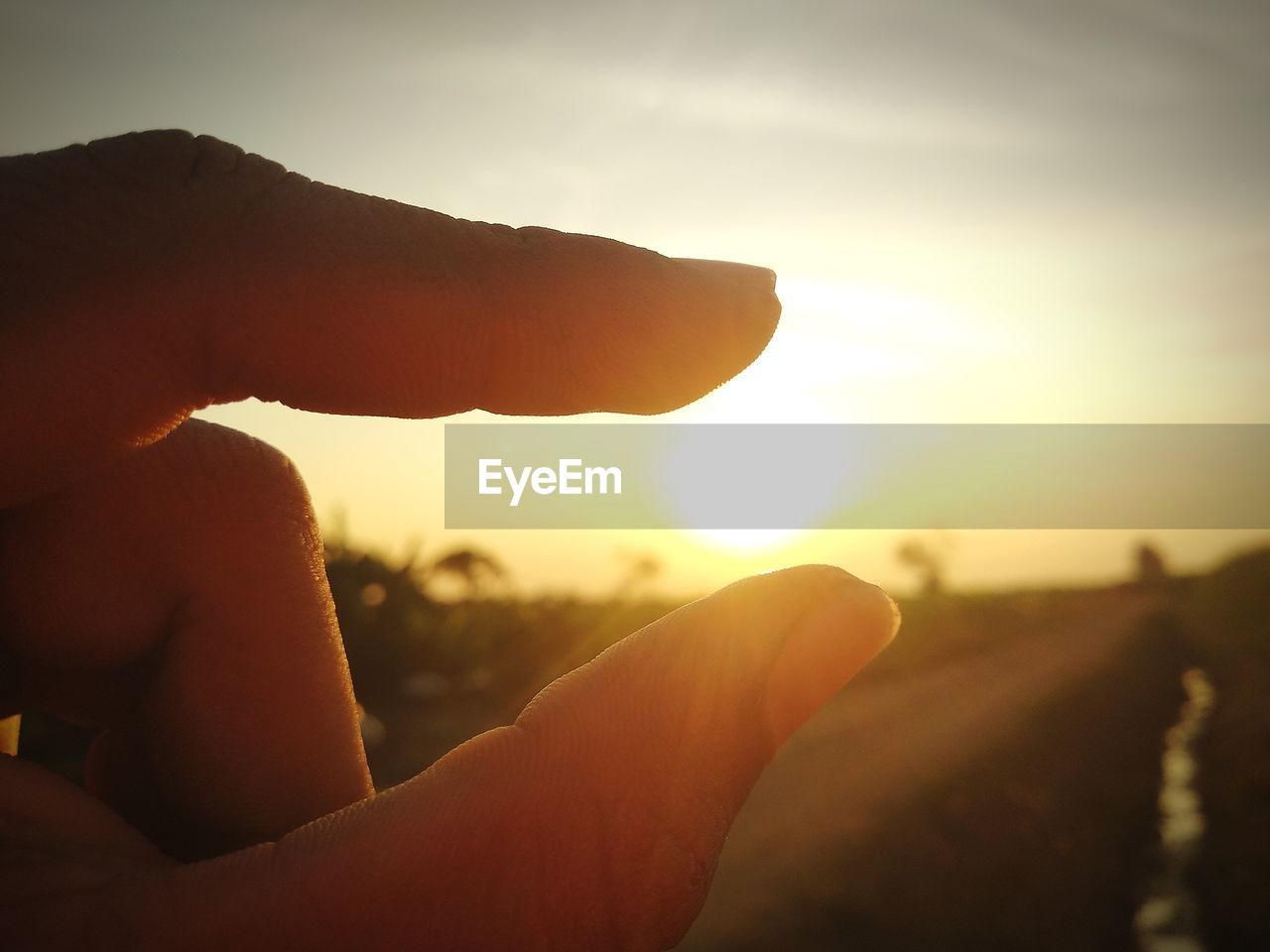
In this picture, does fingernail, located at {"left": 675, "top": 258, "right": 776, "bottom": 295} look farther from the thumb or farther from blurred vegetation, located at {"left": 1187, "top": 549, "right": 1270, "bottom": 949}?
blurred vegetation, located at {"left": 1187, "top": 549, "right": 1270, "bottom": 949}

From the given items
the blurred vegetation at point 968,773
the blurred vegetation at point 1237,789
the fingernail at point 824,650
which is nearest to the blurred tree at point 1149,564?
the blurred vegetation at point 1237,789

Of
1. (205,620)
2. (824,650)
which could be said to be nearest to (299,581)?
(205,620)

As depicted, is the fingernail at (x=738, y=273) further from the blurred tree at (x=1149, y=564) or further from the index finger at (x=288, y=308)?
the blurred tree at (x=1149, y=564)

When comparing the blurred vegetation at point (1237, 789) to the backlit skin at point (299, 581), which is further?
the blurred vegetation at point (1237, 789)

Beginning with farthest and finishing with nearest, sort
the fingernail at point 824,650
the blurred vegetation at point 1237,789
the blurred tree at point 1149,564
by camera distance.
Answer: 1. the blurred tree at point 1149,564
2. the blurred vegetation at point 1237,789
3. the fingernail at point 824,650

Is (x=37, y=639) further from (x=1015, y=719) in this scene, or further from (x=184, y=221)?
(x=1015, y=719)

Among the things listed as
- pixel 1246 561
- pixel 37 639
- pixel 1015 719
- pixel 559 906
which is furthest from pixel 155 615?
pixel 1246 561

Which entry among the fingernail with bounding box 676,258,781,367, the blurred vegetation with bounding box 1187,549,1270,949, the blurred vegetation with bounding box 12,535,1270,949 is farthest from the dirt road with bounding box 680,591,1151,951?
the fingernail with bounding box 676,258,781,367

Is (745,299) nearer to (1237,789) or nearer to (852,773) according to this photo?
(852,773)

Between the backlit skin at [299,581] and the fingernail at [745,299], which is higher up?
the fingernail at [745,299]
